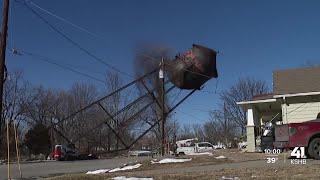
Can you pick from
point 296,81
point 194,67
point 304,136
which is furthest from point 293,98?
point 194,67

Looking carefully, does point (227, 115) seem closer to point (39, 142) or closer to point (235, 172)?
point (39, 142)

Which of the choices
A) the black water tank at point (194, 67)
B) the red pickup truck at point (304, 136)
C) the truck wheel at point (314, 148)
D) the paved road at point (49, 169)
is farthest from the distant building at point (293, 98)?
the black water tank at point (194, 67)

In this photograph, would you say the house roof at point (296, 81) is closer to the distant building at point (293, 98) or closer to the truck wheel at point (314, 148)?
the distant building at point (293, 98)

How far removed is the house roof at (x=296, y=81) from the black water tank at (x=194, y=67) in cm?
1304

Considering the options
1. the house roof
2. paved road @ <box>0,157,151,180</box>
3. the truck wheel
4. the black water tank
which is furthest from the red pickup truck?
the black water tank

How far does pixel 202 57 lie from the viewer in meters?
45.9

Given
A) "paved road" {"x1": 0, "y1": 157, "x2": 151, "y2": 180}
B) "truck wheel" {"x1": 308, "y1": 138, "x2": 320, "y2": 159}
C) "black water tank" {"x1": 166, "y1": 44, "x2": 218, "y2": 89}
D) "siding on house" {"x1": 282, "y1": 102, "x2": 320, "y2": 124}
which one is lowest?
"paved road" {"x1": 0, "y1": 157, "x2": 151, "y2": 180}

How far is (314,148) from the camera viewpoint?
18.7 m

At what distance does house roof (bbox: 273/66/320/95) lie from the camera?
3074 cm

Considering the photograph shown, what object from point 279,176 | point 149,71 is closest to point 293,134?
point 279,176

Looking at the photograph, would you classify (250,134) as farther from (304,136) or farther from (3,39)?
(3,39)

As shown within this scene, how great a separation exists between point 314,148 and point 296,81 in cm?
1354

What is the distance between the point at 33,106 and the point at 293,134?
62702mm

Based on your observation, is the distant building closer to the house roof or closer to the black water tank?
the house roof
